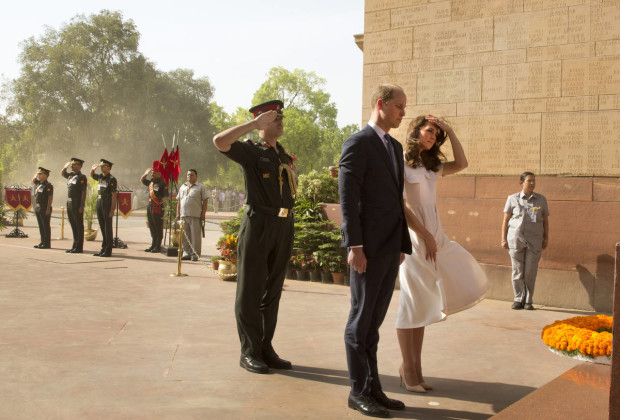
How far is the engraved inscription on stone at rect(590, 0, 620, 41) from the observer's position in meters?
8.28

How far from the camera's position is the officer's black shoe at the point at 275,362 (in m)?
5.01

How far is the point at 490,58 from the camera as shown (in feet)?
30.0

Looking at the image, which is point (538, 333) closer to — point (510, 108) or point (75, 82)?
point (510, 108)

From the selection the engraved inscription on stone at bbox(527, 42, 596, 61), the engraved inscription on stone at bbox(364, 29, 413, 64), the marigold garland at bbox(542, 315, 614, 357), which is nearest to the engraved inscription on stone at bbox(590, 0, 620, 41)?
the engraved inscription on stone at bbox(527, 42, 596, 61)

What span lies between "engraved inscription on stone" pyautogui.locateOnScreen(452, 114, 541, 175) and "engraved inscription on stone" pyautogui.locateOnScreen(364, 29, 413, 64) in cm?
138

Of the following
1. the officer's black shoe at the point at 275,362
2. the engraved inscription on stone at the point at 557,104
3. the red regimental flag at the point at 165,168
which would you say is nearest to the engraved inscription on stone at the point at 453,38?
the engraved inscription on stone at the point at 557,104

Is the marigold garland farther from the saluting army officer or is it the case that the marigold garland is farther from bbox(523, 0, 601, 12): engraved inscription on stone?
bbox(523, 0, 601, 12): engraved inscription on stone

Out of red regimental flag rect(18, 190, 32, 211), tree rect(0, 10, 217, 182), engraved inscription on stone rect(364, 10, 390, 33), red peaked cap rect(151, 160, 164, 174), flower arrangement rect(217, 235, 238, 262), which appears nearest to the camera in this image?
engraved inscription on stone rect(364, 10, 390, 33)

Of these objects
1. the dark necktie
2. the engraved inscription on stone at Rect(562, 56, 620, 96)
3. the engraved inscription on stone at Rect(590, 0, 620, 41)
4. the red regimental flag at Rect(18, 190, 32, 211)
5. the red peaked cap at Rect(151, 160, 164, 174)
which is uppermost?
the engraved inscription on stone at Rect(590, 0, 620, 41)

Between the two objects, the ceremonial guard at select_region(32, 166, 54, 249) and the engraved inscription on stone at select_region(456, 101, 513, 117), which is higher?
the engraved inscription on stone at select_region(456, 101, 513, 117)

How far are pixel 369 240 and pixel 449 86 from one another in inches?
236

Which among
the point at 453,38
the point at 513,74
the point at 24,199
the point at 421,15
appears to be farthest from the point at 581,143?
the point at 24,199

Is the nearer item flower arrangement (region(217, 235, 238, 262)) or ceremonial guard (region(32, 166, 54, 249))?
flower arrangement (region(217, 235, 238, 262))

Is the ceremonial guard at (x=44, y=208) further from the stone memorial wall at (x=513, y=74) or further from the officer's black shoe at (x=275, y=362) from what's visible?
the officer's black shoe at (x=275, y=362)
